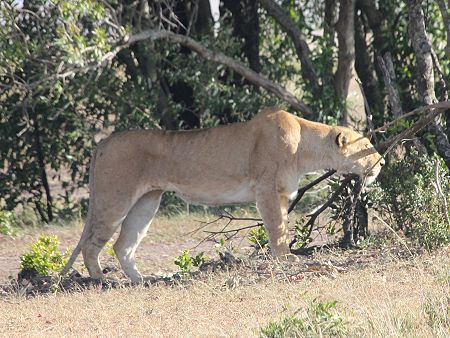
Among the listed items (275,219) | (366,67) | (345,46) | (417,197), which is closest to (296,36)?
(345,46)

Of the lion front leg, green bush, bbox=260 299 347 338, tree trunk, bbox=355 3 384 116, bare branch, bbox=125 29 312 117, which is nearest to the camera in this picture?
green bush, bbox=260 299 347 338

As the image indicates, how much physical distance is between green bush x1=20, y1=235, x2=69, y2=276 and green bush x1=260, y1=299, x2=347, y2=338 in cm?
453

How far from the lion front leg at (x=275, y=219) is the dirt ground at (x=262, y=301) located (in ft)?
0.83

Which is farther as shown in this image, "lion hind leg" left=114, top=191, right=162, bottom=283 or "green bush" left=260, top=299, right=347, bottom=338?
"lion hind leg" left=114, top=191, right=162, bottom=283

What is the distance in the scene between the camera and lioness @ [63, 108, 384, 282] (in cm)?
1039

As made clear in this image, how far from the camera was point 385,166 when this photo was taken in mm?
11109

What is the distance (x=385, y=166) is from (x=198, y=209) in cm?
478

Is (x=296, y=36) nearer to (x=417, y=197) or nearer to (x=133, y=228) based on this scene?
(x=417, y=197)

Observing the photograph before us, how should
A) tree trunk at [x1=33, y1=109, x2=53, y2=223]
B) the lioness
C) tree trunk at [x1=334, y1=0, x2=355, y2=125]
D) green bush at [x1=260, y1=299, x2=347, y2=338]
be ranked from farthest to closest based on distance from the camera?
tree trunk at [x1=33, y1=109, x2=53, y2=223]
tree trunk at [x1=334, y1=0, x2=355, y2=125]
the lioness
green bush at [x1=260, y1=299, x2=347, y2=338]

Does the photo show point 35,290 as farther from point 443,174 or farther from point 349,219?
point 443,174

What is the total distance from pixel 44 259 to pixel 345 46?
4.85m

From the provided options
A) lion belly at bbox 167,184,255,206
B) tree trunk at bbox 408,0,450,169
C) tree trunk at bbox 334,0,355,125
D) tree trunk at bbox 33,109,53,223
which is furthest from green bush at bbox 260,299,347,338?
tree trunk at bbox 33,109,53,223

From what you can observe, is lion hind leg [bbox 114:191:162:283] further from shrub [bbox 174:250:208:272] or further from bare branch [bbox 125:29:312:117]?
bare branch [bbox 125:29:312:117]

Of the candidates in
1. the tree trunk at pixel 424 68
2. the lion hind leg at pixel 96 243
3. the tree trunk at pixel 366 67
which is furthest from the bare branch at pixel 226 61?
the tree trunk at pixel 424 68
